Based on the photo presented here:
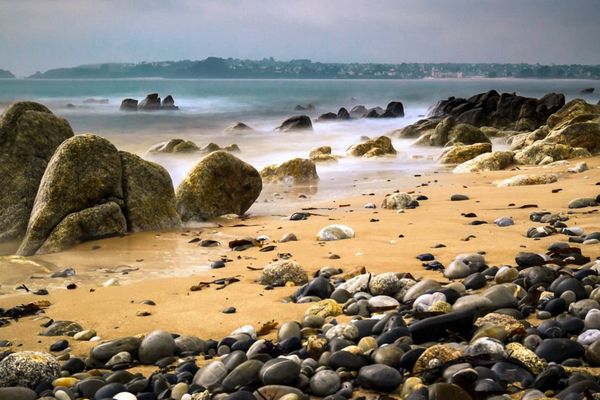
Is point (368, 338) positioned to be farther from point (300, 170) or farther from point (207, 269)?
point (300, 170)


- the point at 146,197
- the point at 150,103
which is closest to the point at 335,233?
the point at 146,197

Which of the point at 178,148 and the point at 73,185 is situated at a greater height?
the point at 73,185

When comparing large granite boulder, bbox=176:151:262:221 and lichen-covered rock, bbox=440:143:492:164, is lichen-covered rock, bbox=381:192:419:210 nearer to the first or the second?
large granite boulder, bbox=176:151:262:221

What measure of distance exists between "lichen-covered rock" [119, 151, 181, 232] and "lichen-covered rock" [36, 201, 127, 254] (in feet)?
0.55

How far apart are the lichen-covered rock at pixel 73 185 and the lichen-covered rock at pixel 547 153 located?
25.2ft

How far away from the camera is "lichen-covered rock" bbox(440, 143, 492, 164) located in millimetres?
13266

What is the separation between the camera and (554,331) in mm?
2604

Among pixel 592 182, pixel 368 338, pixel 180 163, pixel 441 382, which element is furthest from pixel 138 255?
pixel 180 163

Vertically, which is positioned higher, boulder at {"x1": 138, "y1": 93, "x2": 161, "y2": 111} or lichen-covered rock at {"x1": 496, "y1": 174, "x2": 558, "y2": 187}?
boulder at {"x1": 138, "y1": 93, "x2": 161, "y2": 111}

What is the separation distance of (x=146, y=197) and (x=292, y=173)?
4600mm

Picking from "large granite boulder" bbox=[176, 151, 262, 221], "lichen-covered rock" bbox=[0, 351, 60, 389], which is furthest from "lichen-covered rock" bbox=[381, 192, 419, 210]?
"lichen-covered rock" bbox=[0, 351, 60, 389]

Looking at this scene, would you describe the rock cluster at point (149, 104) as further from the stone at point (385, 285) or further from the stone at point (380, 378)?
the stone at point (380, 378)

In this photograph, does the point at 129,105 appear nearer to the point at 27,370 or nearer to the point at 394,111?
the point at 394,111

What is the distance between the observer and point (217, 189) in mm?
7609
